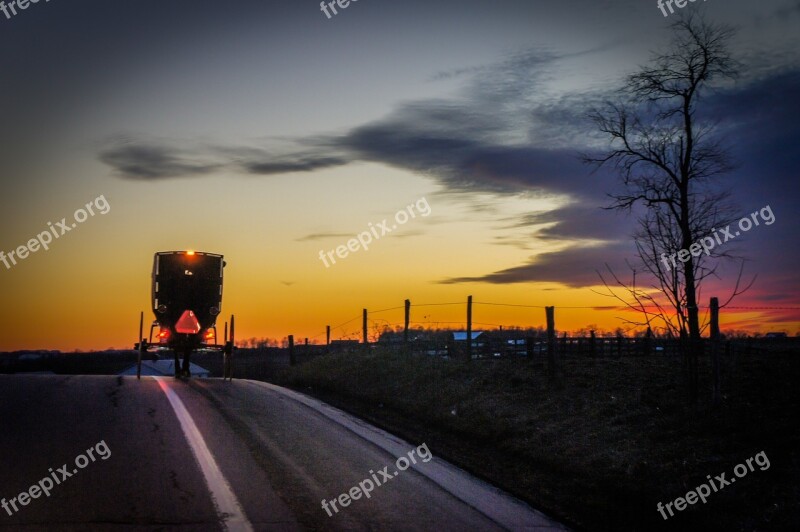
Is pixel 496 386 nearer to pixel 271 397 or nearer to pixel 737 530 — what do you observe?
pixel 271 397

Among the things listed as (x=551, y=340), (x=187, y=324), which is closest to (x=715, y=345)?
(x=551, y=340)

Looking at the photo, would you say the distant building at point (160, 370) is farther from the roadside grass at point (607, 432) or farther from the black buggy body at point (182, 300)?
the roadside grass at point (607, 432)

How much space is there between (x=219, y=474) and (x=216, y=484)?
525 mm

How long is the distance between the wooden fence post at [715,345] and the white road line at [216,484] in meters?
9.61

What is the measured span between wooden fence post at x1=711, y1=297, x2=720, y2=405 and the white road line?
9613 millimetres

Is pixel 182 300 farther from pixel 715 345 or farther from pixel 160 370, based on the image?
pixel 160 370

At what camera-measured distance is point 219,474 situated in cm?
953

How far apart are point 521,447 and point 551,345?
5994 mm

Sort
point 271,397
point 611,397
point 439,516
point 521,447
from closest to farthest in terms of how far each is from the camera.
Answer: point 439,516, point 521,447, point 611,397, point 271,397

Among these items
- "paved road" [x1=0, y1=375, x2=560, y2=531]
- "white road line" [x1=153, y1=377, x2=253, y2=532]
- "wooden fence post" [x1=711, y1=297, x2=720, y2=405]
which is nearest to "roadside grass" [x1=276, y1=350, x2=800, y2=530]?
"wooden fence post" [x1=711, y1=297, x2=720, y2=405]

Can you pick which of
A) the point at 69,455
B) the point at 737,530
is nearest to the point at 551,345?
the point at 737,530

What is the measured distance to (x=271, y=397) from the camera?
18547 millimetres

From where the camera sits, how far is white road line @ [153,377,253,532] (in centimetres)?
Result: 750

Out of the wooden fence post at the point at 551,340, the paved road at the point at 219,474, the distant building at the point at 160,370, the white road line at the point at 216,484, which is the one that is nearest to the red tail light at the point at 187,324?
the paved road at the point at 219,474
